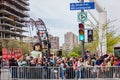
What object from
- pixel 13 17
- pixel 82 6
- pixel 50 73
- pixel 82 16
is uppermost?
pixel 13 17

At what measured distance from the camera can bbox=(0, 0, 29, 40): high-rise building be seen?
129 m

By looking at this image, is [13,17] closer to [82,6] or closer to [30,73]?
[30,73]

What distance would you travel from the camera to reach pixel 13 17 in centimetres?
13988

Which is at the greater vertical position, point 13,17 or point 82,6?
point 13,17

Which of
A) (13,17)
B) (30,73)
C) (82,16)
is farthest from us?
(13,17)

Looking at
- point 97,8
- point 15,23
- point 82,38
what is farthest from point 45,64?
point 15,23

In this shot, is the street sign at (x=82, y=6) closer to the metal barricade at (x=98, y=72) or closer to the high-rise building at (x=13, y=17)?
the metal barricade at (x=98, y=72)

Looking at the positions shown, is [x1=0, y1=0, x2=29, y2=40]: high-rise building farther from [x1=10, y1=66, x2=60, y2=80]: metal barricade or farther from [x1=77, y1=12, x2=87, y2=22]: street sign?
[x1=77, y1=12, x2=87, y2=22]: street sign

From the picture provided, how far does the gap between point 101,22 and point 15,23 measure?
97.2 metres

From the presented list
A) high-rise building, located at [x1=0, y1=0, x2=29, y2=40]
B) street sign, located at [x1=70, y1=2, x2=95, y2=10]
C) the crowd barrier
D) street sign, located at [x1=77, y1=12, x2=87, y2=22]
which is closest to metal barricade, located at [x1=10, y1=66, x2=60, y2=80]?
the crowd barrier

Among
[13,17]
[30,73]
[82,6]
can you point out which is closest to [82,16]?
[82,6]

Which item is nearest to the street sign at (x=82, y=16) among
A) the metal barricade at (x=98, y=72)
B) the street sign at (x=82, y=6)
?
the street sign at (x=82, y=6)

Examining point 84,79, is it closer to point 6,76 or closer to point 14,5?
point 6,76

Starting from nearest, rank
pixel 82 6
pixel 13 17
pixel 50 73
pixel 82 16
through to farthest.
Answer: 1. pixel 82 16
2. pixel 82 6
3. pixel 50 73
4. pixel 13 17
